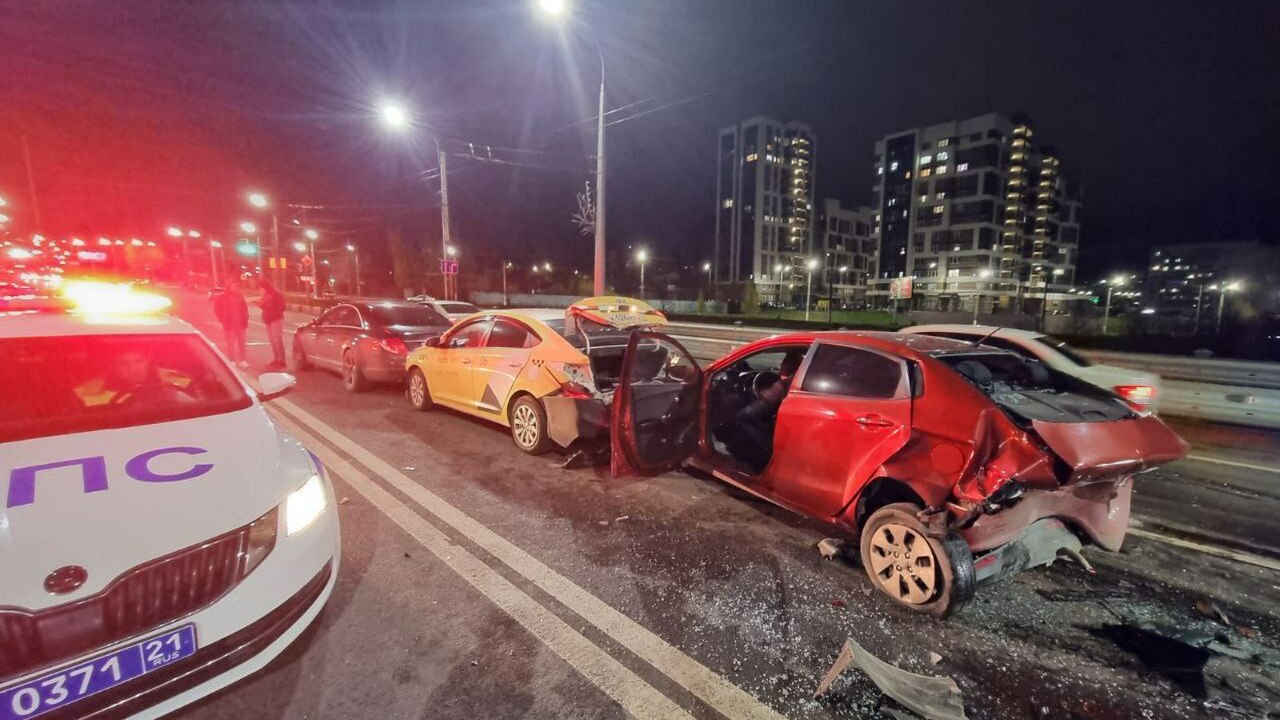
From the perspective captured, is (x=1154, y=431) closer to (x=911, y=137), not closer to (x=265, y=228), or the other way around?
(x=265, y=228)

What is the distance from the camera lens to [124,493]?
2.09 metres

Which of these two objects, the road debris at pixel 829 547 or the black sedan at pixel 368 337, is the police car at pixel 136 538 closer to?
the road debris at pixel 829 547

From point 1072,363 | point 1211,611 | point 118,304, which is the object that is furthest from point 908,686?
point 118,304

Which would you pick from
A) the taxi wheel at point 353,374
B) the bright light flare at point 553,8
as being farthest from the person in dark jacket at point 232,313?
the bright light flare at point 553,8

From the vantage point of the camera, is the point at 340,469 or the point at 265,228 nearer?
the point at 340,469

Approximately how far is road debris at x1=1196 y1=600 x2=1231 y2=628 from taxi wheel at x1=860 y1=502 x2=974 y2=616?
1431mm

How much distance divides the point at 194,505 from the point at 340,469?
307 cm

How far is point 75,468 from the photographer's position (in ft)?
7.22

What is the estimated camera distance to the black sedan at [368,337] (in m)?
8.04

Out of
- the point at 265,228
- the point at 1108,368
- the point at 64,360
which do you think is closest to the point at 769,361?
the point at 1108,368

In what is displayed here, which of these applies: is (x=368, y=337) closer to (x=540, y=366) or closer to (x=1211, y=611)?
(x=540, y=366)

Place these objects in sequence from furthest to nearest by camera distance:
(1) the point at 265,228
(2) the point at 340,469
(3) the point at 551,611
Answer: (1) the point at 265,228 → (2) the point at 340,469 → (3) the point at 551,611

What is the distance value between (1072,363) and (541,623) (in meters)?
6.23

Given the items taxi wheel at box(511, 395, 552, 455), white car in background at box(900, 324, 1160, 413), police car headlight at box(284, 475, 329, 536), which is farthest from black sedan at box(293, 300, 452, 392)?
white car in background at box(900, 324, 1160, 413)
